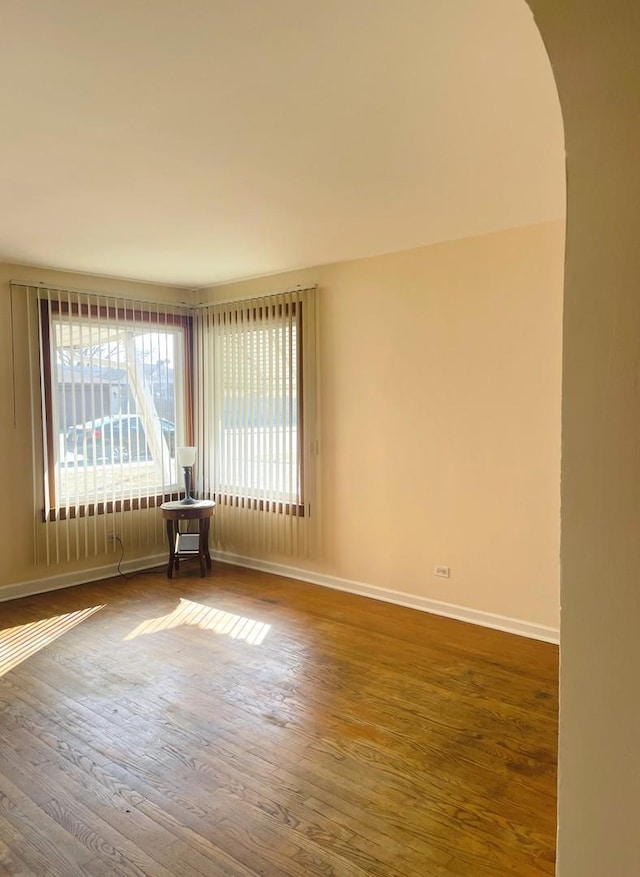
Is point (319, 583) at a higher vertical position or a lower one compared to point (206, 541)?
lower

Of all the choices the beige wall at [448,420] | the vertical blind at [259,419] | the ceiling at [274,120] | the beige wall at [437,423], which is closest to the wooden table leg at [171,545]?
the vertical blind at [259,419]

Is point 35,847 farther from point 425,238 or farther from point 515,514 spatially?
point 425,238

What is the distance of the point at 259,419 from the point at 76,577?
6.73 feet

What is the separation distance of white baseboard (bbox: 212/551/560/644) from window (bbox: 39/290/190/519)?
114 cm

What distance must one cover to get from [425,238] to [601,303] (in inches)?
136

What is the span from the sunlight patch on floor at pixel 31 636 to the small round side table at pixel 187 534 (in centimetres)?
95

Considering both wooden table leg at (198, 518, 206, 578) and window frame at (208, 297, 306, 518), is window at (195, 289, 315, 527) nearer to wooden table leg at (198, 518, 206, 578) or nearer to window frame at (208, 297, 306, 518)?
window frame at (208, 297, 306, 518)

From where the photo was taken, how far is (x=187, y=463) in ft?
17.3

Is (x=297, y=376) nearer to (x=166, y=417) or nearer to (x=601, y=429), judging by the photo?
(x=166, y=417)

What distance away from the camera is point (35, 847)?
202cm

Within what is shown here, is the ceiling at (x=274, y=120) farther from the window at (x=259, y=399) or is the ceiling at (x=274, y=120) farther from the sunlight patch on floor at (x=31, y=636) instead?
the sunlight patch on floor at (x=31, y=636)

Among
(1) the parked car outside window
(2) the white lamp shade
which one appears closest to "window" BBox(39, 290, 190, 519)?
(1) the parked car outside window

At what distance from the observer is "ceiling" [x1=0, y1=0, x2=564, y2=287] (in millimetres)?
1708

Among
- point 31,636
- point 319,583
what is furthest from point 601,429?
point 319,583
